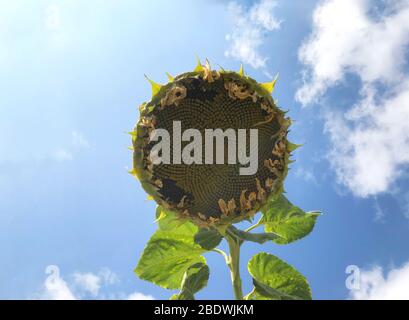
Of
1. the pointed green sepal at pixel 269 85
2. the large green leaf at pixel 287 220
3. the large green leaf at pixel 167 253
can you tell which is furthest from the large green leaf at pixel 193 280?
the pointed green sepal at pixel 269 85

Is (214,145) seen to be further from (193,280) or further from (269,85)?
(193,280)

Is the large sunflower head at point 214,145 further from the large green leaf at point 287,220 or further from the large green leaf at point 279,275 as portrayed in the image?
the large green leaf at point 279,275

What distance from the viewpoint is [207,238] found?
14.1 feet

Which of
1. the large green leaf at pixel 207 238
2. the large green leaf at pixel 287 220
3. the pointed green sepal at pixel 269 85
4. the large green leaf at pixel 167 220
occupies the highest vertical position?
the pointed green sepal at pixel 269 85

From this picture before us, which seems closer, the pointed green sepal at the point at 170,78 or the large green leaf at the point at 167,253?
the pointed green sepal at the point at 170,78

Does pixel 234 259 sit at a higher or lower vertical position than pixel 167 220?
lower

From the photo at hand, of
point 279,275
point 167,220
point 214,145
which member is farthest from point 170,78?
point 279,275

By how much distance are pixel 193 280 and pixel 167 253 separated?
1.06 ft

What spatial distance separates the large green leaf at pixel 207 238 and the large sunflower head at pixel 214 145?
0.76 feet

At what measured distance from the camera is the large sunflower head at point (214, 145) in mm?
4004

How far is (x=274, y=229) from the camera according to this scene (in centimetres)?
477
